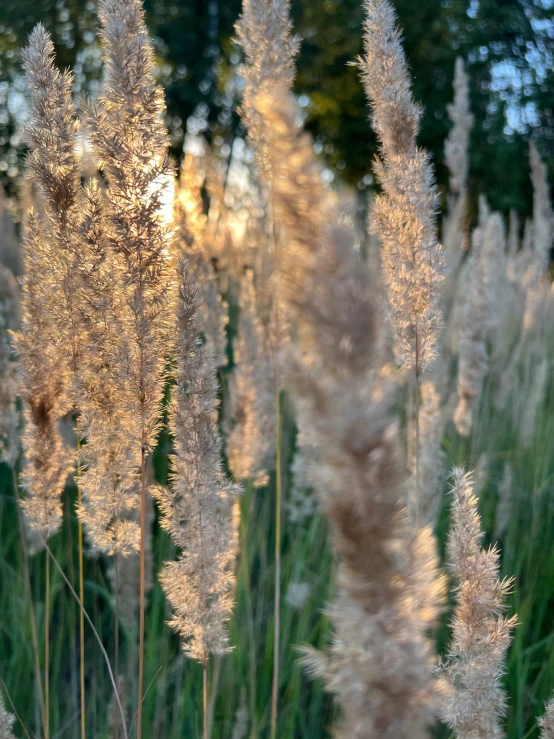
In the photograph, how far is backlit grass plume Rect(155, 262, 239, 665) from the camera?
0.87 meters

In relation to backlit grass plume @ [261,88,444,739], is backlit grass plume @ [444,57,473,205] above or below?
above

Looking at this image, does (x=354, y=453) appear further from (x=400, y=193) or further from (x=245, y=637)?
(x=245, y=637)

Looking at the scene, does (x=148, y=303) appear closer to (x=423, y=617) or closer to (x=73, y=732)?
(x=423, y=617)

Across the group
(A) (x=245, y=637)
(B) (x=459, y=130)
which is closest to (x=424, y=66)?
(B) (x=459, y=130)

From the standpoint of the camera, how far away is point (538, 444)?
117 inches

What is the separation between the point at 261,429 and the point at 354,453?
168 cm

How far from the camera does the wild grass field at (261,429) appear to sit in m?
0.43

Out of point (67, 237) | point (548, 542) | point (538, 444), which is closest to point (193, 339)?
point (67, 237)

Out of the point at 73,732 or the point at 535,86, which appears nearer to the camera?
the point at 73,732

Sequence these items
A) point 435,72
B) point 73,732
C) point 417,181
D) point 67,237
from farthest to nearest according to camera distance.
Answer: point 435,72, point 73,732, point 417,181, point 67,237

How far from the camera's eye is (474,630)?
832mm

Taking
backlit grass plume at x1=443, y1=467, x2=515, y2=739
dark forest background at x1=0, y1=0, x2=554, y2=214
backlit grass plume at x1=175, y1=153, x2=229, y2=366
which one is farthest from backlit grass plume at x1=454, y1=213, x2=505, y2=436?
dark forest background at x1=0, y1=0, x2=554, y2=214

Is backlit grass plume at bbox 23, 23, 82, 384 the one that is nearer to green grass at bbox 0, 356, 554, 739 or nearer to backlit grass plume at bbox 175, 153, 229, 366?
backlit grass plume at bbox 175, 153, 229, 366

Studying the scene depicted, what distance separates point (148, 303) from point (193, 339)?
0.08m
